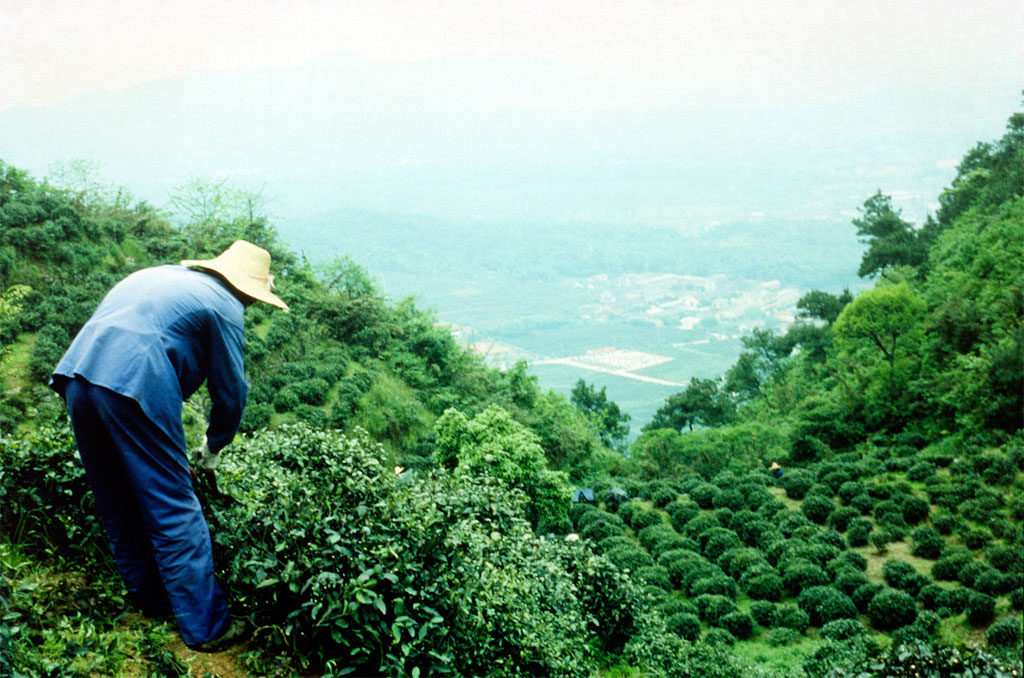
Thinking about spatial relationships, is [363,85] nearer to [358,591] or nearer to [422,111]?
[422,111]

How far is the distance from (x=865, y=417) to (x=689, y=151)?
114834 millimetres

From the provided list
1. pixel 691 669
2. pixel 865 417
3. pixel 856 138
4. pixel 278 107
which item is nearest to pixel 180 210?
pixel 691 669

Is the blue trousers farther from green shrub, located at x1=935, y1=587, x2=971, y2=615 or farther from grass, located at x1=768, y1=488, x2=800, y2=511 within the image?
grass, located at x1=768, y1=488, x2=800, y2=511

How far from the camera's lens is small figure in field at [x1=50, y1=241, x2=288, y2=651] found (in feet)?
7.60

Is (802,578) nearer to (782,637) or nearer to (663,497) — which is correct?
(782,637)

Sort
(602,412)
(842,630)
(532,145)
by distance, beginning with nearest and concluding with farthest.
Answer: (842,630) < (602,412) < (532,145)

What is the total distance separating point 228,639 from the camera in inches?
103

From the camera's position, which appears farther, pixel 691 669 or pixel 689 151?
pixel 689 151

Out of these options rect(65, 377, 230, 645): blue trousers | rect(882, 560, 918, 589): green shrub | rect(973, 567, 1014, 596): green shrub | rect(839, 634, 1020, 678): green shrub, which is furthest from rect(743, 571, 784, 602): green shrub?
rect(65, 377, 230, 645): blue trousers

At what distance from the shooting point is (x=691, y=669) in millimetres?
6938

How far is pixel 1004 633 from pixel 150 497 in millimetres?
8835

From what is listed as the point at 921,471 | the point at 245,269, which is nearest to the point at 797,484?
the point at 921,471

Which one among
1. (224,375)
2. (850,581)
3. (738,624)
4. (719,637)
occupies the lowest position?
(719,637)

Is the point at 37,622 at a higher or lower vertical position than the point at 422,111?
lower
